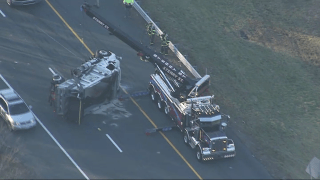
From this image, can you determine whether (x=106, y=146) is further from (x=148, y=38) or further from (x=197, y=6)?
(x=197, y=6)

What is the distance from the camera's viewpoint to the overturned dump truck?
4197 cm

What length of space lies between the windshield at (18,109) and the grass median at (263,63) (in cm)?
1446

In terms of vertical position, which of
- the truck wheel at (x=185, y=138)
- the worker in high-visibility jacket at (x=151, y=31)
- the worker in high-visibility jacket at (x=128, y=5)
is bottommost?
the truck wheel at (x=185, y=138)

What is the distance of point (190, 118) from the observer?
136 feet

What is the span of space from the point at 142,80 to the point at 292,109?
11.7m

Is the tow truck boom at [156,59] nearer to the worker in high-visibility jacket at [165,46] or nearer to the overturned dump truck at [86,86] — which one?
the overturned dump truck at [86,86]

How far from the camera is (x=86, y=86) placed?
140ft

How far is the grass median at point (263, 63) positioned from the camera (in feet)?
146

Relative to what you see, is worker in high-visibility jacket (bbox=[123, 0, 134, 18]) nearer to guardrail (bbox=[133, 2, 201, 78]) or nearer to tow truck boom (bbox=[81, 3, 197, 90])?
guardrail (bbox=[133, 2, 201, 78])

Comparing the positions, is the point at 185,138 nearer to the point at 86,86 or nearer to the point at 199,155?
the point at 199,155

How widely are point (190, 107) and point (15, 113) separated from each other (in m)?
11.4

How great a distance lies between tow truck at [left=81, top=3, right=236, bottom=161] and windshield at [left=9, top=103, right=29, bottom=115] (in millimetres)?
8235

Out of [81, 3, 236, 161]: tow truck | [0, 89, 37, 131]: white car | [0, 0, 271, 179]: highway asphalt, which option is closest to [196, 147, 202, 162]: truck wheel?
[81, 3, 236, 161]: tow truck

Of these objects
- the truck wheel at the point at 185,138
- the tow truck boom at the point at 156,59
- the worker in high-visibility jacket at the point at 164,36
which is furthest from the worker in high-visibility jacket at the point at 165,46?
the truck wheel at the point at 185,138
